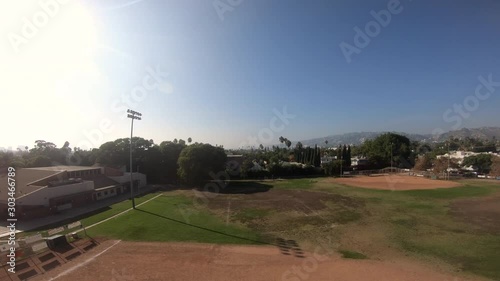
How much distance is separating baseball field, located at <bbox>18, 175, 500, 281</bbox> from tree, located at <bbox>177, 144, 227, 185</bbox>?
1142 cm

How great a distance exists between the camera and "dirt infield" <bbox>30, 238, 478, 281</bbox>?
13.1 meters

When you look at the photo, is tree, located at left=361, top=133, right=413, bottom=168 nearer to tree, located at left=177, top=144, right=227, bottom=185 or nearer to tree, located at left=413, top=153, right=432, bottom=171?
tree, located at left=413, top=153, right=432, bottom=171

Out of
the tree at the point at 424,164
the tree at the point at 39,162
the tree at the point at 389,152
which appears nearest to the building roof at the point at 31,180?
the tree at the point at 39,162

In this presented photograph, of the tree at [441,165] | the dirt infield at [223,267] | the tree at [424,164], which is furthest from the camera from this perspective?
the tree at [424,164]

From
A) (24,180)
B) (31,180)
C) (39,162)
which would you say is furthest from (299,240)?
(39,162)

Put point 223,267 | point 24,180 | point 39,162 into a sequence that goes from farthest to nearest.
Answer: point 39,162
point 24,180
point 223,267

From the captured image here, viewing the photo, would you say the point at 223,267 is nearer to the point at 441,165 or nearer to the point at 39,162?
the point at 39,162

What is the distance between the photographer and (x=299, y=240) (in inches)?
705

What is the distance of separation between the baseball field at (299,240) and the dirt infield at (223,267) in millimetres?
55

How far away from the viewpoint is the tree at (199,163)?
41.9 meters

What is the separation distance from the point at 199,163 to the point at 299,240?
26806 mm

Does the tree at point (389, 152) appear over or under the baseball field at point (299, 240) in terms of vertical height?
over

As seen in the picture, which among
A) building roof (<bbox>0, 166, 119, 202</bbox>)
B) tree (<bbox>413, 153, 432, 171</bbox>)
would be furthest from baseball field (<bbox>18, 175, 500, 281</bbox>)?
tree (<bbox>413, 153, 432, 171</bbox>)

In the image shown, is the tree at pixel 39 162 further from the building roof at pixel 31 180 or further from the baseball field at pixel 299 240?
the baseball field at pixel 299 240
